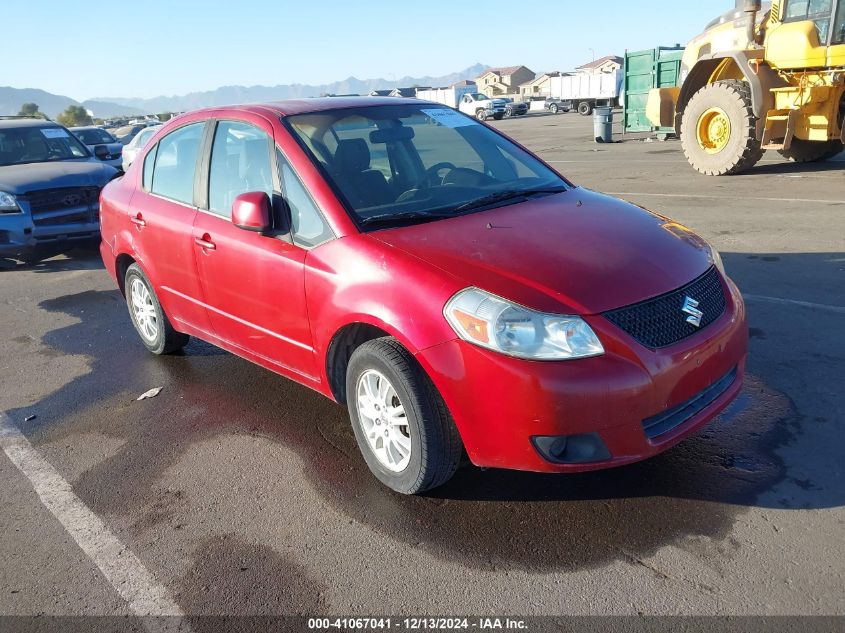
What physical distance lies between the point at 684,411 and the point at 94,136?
73.3 ft

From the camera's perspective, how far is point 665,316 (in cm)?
299

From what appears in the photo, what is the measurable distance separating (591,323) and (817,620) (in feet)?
4.12

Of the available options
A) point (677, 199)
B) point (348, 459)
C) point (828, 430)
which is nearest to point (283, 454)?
point (348, 459)

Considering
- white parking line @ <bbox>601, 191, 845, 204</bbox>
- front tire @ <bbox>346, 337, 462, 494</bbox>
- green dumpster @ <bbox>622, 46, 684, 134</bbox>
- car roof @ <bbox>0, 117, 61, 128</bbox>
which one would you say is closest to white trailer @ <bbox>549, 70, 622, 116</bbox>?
green dumpster @ <bbox>622, 46, 684, 134</bbox>

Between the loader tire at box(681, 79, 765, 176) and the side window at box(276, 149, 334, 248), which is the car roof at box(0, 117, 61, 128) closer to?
the side window at box(276, 149, 334, 248)

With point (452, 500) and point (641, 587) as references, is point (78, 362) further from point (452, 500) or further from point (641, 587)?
point (641, 587)

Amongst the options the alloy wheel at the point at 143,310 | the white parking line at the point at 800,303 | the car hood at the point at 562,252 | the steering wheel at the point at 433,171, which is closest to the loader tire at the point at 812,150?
the white parking line at the point at 800,303

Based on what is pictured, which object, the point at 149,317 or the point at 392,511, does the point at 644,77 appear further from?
the point at 392,511

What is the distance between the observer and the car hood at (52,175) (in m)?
8.88

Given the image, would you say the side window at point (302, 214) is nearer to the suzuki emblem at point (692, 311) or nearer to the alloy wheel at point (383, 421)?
the alloy wheel at point (383, 421)

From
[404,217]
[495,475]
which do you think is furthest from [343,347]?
[495,475]

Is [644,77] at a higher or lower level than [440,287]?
higher

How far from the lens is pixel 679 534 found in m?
2.92

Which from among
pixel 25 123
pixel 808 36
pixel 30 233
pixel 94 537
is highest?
pixel 808 36
